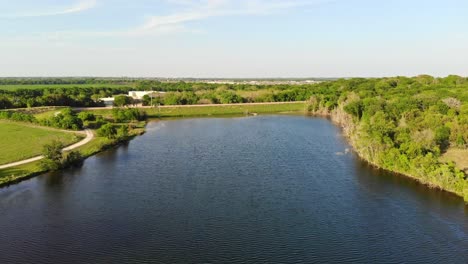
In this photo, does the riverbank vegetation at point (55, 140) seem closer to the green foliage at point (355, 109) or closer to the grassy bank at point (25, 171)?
the grassy bank at point (25, 171)

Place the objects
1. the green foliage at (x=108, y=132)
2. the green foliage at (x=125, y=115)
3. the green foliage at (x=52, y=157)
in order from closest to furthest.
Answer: the green foliage at (x=52, y=157) < the green foliage at (x=108, y=132) < the green foliage at (x=125, y=115)

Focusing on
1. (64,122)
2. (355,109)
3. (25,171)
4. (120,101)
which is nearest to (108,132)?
(64,122)

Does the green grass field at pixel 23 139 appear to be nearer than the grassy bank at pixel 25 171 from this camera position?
No

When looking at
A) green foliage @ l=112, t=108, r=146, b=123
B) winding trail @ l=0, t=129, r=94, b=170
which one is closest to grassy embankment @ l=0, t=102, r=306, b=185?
winding trail @ l=0, t=129, r=94, b=170

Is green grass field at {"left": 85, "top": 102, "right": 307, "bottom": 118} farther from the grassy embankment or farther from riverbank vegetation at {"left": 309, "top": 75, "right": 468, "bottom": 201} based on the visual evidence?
riverbank vegetation at {"left": 309, "top": 75, "right": 468, "bottom": 201}

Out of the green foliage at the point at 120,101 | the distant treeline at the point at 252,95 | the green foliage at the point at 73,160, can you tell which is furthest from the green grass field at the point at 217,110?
the green foliage at the point at 73,160

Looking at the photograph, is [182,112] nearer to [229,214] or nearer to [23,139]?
[23,139]
